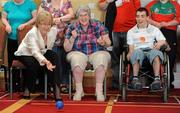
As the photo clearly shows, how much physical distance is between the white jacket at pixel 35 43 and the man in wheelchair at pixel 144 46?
3.04ft

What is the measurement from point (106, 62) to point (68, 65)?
1.66 ft

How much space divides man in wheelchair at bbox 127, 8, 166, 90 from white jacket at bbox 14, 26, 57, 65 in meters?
0.93

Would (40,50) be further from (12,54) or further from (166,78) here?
(166,78)

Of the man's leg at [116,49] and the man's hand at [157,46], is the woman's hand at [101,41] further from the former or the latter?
the man's leg at [116,49]

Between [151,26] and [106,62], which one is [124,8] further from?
[106,62]

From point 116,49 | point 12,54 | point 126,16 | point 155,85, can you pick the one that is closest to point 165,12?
point 126,16

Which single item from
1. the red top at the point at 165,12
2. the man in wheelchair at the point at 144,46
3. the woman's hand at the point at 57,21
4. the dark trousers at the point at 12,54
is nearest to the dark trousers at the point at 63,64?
the woman's hand at the point at 57,21

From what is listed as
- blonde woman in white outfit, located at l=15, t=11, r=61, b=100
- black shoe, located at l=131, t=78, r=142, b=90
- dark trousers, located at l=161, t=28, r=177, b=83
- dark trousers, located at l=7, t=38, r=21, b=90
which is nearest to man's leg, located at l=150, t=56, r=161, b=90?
black shoe, located at l=131, t=78, r=142, b=90

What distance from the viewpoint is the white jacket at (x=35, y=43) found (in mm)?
4676

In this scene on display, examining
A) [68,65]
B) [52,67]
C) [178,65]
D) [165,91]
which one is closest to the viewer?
[52,67]

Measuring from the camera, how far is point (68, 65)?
201 inches

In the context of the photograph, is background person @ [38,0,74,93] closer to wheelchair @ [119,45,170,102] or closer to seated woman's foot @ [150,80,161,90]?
wheelchair @ [119,45,170,102]

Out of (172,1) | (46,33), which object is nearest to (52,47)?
(46,33)

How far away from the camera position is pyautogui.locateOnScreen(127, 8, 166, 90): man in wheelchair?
15.5 feet
